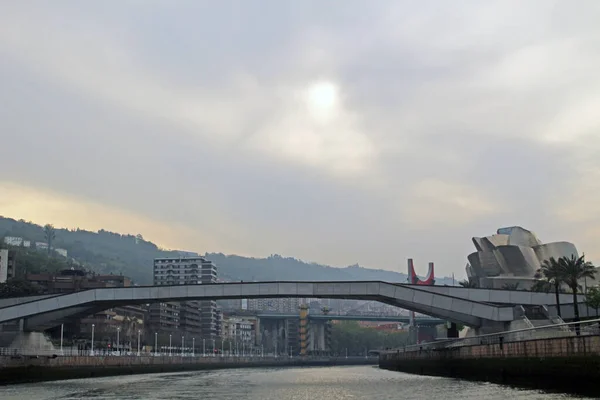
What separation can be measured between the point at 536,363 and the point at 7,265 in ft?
504

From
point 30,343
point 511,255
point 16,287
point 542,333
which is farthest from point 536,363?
point 16,287

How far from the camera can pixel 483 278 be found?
445 ft

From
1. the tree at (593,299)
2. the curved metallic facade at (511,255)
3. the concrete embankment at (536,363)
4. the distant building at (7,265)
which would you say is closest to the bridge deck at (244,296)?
the concrete embankment at (536,363)

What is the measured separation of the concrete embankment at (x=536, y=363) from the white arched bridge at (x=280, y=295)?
801 cm

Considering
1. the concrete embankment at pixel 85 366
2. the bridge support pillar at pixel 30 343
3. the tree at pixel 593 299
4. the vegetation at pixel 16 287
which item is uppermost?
the vegetation at pixel 16 287

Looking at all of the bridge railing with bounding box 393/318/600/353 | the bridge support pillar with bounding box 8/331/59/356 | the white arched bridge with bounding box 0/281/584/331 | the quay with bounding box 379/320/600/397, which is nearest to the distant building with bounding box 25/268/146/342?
the bridge support pillar with bounding box 8/331/59/356

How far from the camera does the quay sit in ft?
101

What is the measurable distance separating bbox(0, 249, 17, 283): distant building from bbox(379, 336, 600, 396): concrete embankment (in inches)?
4960

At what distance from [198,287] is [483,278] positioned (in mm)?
76152

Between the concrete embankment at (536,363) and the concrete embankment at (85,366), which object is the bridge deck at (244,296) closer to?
the concrete embankment at (85,366)

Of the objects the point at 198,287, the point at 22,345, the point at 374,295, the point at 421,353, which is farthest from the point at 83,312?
the point at 421,353

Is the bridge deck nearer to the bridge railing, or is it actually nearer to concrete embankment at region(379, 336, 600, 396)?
the bridge railing

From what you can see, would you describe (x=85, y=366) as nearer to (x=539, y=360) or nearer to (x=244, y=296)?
(x=244, y=296)

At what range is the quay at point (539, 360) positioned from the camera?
30.9 m
